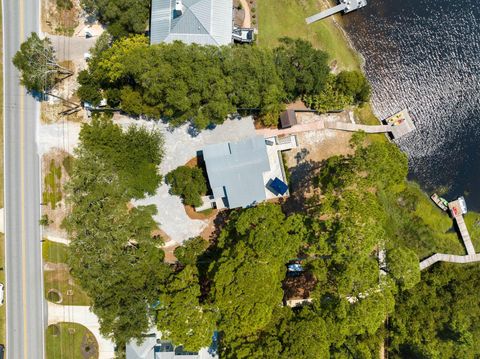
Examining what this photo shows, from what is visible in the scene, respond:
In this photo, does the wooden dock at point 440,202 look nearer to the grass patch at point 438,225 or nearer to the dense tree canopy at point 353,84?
the grass patch at point 438,225

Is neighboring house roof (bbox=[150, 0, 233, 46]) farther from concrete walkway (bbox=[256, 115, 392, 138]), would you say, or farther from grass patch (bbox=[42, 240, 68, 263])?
grass patch (bbox=[42, 240, 68, 263])

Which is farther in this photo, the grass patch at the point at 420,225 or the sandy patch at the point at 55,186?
the grass patch at the point at 420,225

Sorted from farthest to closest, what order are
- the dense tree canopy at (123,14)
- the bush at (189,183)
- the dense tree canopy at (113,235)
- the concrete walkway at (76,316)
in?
the concrete walkway at (76,316)
the bush at (189,183)
the dense tree canopy at (123,14)
the dense tree canopy at (113,235)

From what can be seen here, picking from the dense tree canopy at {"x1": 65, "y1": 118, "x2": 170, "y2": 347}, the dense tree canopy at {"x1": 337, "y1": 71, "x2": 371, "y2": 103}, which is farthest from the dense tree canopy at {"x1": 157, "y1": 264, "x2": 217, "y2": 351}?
the dense tree canopy at {"x1": 337, "y1": 71, "x2": 371, "y2": 103}

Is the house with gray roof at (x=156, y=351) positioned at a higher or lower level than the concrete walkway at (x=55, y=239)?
lower

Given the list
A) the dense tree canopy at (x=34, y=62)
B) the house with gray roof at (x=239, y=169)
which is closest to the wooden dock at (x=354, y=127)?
the house with gray roof at (x=239, y=169)

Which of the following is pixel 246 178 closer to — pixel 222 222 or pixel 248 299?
pixel 222 222
